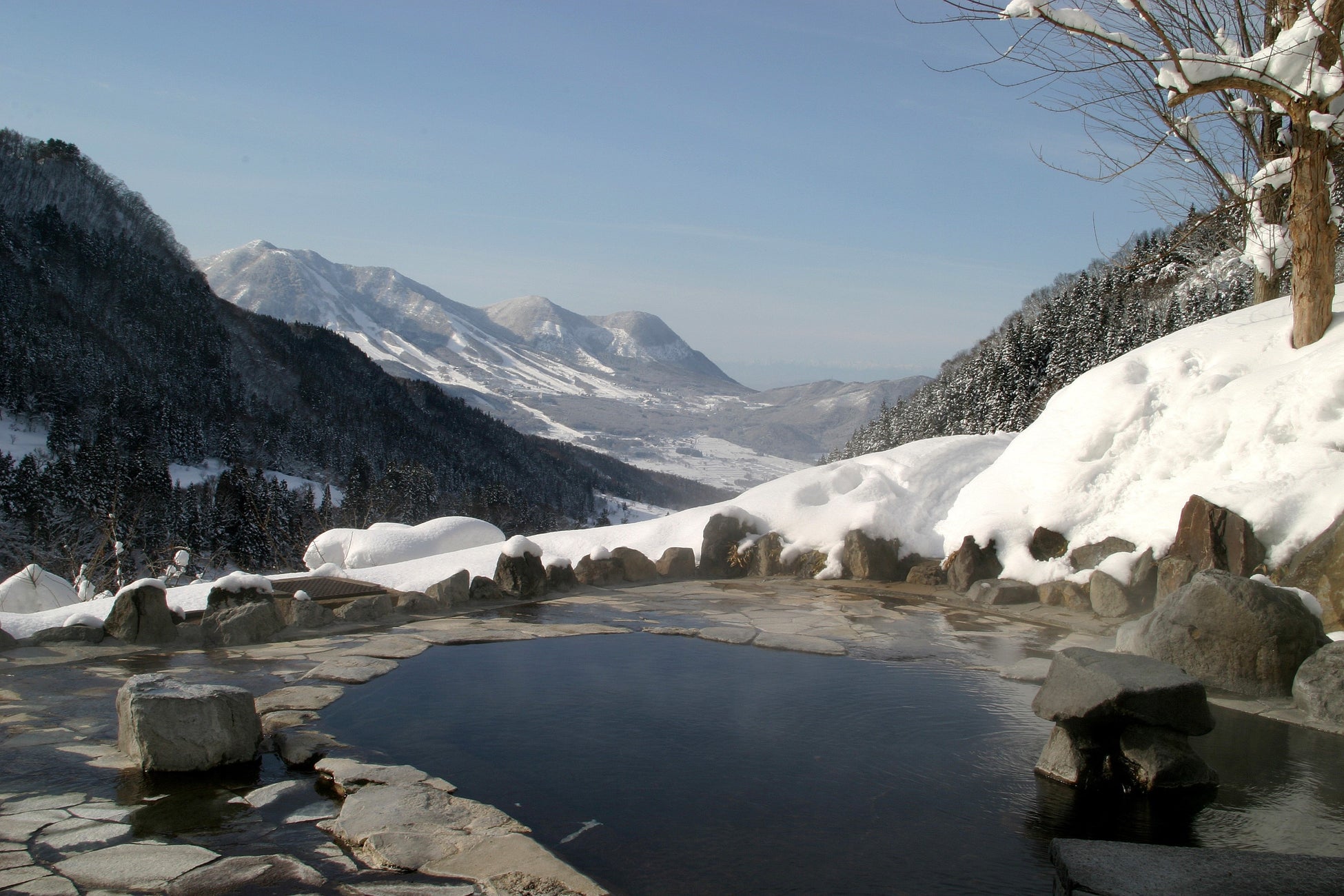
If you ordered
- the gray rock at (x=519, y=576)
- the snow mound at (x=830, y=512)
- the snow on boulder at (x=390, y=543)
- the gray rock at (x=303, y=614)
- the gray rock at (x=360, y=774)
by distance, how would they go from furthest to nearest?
the snow on boulder at (x=390, y=543) < the snow mound at (x=830, y=512) < the gray rock at (x=519, y=576) < the gray rock at (x=303, y=614) < the gray rock at (x=360, y=774)

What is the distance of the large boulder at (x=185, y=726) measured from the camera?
4992mm

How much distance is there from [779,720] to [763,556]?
259 inches

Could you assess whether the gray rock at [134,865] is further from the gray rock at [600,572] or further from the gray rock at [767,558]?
the gray rock at [767,558]

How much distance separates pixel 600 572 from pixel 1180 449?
286 inches

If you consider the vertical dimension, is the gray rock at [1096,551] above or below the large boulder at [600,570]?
above

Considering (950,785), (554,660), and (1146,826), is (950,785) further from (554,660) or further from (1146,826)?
(554,660)

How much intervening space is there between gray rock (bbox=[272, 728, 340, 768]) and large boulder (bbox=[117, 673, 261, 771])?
16 centimetres

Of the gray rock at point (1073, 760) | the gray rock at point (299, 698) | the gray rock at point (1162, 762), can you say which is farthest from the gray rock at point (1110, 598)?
the gray rock at point (299, 698)

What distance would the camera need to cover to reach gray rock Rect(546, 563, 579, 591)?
1141 cm

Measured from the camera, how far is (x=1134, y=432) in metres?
10.6

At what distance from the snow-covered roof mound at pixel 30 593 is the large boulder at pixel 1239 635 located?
1247 cm

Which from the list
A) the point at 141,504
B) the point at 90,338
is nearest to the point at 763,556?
the point at 141,504

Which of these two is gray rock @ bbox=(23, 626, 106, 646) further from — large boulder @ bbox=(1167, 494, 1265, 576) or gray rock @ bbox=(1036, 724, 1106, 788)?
large boulder @ bbox=(1167, 494, 1265, 576)

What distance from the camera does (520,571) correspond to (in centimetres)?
1096
